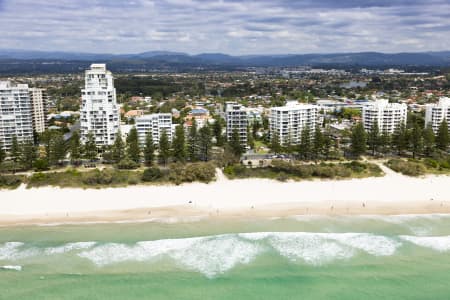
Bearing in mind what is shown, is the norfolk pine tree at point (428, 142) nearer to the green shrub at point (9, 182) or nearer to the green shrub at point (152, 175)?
the green shrub at point (152, 175)

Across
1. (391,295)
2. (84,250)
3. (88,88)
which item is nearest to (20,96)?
(88,88)

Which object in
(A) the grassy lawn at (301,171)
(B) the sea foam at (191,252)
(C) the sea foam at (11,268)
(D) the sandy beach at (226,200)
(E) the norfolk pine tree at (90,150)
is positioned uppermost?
(E) the norfolk pine tree at (90,150)

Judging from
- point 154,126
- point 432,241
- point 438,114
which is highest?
point 438,114

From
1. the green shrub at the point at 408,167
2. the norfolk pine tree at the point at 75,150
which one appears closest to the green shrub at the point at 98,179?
the norfolk pine tree at the point at 75,150

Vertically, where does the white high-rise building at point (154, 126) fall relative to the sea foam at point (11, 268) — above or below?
above

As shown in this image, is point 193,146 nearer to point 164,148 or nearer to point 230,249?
point 164,148

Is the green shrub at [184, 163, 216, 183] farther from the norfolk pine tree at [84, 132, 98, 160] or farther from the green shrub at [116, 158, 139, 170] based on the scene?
the norfolk pine tree at [84, 132, 98, 160]

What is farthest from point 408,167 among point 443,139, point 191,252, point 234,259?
point 191,252

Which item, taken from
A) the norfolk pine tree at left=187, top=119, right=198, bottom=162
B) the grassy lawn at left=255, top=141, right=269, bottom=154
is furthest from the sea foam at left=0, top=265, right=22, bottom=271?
the grassy lawn at left=255, top=141, right=269, bottom=154

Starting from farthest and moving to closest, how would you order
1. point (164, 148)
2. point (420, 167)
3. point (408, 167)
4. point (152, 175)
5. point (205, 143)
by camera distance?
point (205, 143)
point (164, 148)
point (420, 167)
point (408, 167)
point (152, 175)
